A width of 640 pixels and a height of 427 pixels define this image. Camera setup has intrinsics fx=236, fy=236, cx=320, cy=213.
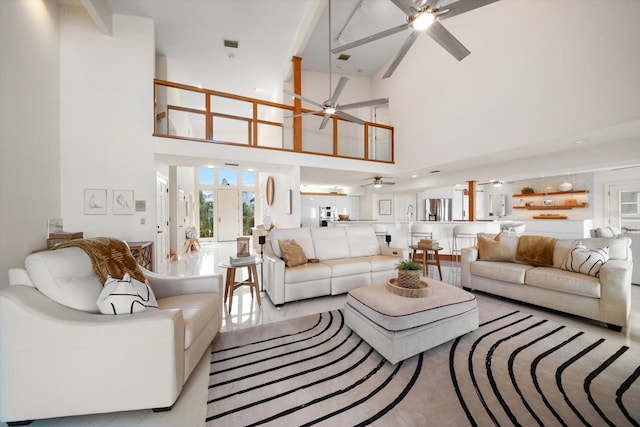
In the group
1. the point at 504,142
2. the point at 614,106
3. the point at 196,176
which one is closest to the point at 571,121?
the point at 614,106

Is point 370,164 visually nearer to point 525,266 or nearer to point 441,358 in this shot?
point 525,266

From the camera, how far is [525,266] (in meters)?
3.21

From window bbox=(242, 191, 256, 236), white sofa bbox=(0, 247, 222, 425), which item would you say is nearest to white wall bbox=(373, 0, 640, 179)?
white sofa bbox=(0, 247, 222, 425)

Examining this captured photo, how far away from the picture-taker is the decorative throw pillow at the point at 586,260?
2613 mm

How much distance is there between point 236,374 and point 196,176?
9.77 meters

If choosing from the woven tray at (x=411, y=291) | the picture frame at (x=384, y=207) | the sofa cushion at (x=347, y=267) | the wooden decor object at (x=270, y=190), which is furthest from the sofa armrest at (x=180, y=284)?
the picture frame at (x=384, y=207)

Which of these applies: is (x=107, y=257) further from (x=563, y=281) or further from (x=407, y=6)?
(x=563, y=281)

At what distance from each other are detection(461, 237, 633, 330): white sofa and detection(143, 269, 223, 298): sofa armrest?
3558mm

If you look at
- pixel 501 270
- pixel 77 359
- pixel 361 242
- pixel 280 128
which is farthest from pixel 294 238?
pixel 280 128

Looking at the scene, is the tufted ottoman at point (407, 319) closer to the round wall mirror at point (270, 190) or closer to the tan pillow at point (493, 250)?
the tan pillow at point (493, 250)

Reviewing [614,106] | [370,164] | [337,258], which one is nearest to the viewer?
[614,106]

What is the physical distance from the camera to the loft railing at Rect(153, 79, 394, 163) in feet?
15.9

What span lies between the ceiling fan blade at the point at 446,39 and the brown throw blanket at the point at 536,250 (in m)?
2.67

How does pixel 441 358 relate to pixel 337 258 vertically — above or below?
below
